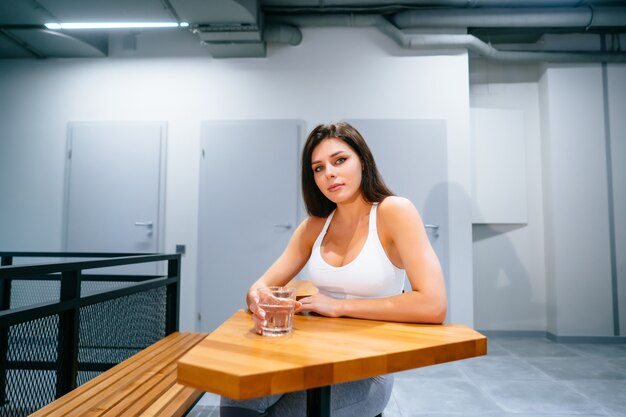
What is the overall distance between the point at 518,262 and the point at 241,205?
10.2ft

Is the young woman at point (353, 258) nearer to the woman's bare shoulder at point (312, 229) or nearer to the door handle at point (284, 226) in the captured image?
the woman's bare shoulder at point (312, 229)

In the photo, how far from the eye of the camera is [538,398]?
8.12 ft

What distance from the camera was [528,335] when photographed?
4160 mm

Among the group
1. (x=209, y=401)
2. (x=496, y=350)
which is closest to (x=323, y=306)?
(x=209, y=401)

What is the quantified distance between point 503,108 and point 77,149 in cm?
461

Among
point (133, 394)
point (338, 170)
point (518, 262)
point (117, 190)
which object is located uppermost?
point (117, 190)

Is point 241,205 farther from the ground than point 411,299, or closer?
farther from the ground

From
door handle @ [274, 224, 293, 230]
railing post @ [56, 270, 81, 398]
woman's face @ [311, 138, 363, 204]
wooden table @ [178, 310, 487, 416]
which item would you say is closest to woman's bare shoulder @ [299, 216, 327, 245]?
woman's face @ [311, 138, 363, 204]

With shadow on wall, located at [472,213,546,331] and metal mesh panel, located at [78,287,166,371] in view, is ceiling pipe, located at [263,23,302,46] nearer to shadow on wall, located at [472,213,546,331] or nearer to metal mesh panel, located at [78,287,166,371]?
metal mesh panel, located at [78,287,166,371]

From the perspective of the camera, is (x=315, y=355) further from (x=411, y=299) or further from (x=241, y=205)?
(x=241, y=205)

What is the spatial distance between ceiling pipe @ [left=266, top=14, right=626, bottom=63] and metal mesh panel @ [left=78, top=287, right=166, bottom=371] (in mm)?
2927

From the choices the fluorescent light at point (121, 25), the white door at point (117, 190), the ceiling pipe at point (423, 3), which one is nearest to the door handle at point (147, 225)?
the white door at point (117, 190)

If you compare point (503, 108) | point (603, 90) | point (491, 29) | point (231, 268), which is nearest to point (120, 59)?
point (231, 268)

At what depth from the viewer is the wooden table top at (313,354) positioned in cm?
66
